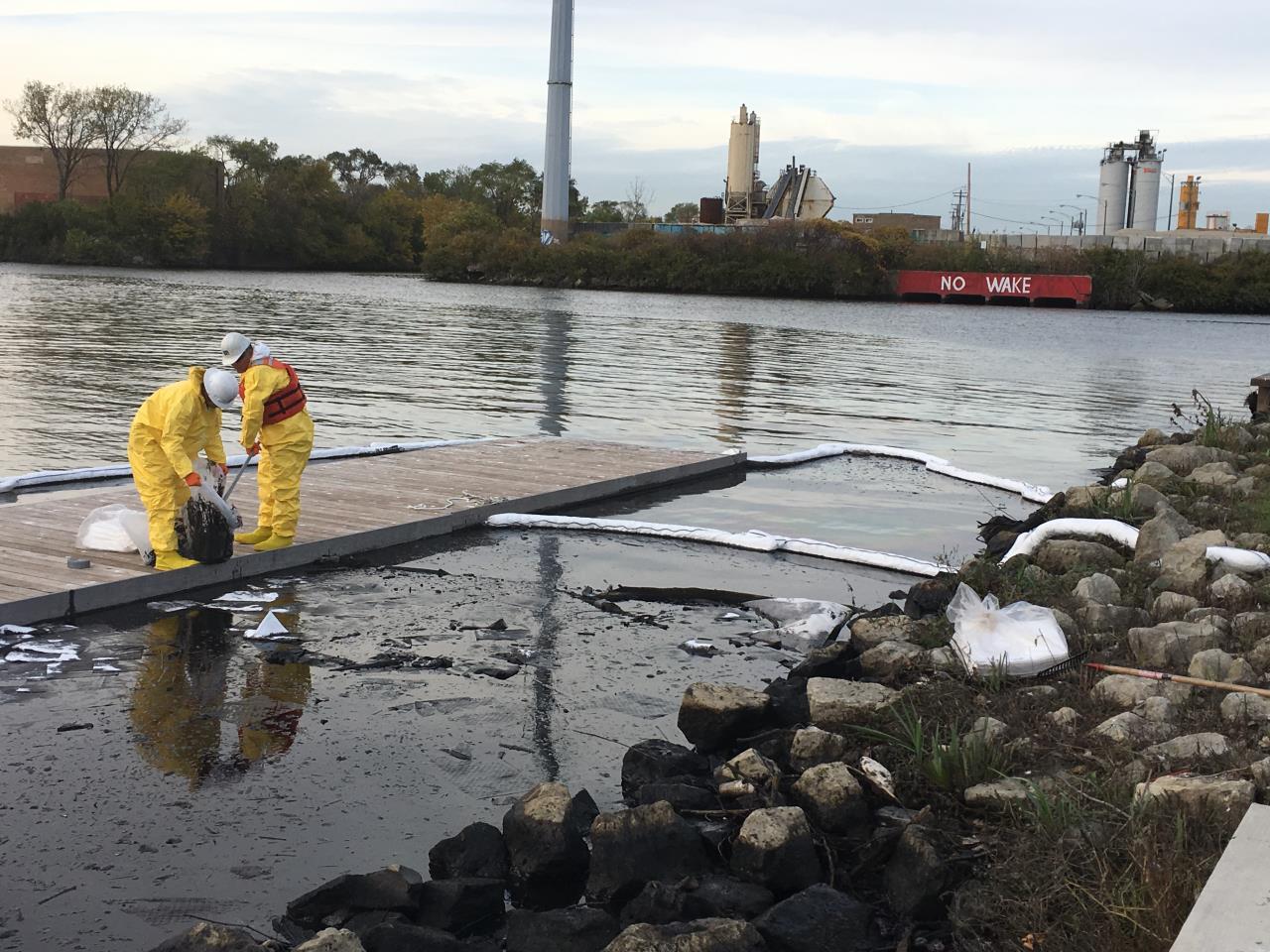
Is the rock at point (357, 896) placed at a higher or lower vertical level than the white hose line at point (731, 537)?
lower

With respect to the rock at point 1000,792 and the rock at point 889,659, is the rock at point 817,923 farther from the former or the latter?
the rock at point 889,659

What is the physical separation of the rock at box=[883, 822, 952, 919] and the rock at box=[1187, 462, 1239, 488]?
24.2 ft

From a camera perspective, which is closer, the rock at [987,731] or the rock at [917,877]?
the rock at [917,877]

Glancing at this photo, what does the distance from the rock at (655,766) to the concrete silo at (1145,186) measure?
367ft

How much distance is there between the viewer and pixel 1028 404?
993 inches

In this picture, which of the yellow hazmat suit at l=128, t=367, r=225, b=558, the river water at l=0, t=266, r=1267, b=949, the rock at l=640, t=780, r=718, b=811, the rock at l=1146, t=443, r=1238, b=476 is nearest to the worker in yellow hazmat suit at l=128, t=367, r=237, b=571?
the yellow hazmat suit at l=128, t=367, r=225, b=558

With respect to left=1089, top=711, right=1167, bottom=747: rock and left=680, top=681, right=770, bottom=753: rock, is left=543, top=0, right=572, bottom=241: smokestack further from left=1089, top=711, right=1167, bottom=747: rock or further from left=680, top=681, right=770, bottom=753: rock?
left=1089, top=711, right=1167, bottom=747: rock

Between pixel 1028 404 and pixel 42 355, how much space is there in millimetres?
19601

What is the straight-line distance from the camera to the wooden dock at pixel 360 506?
8406 mm

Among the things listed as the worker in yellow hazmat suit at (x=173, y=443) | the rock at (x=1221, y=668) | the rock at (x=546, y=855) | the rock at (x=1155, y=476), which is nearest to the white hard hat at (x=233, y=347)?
the worker in yellow hazmat suit at (x=173, y=443)

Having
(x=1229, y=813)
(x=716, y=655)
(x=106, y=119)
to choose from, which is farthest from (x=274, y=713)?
(x=106, y=119)

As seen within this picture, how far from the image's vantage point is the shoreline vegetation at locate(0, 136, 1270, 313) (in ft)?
270

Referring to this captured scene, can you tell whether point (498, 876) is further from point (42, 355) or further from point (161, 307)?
point (161, 307)

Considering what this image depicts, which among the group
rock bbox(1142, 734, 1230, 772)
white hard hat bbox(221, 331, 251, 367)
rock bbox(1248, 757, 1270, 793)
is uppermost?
white hard hat bbox(221, 331, 251, 367)
